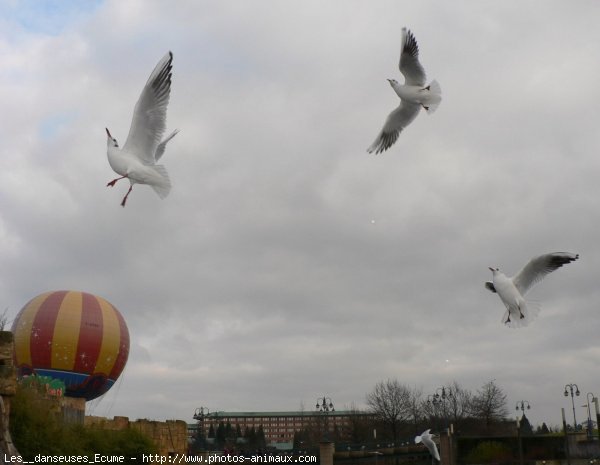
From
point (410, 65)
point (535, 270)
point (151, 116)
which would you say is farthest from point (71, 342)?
point (535, 270)

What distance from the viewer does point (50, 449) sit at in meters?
17.9

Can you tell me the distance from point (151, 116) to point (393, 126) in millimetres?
6027

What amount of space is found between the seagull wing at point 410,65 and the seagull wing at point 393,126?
1238 millimetres

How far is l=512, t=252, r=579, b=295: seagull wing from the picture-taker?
14.2 m

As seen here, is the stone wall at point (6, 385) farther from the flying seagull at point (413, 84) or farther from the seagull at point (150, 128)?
the flying seagull at point (413, 84)

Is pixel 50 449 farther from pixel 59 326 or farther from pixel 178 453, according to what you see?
pixel 59 326

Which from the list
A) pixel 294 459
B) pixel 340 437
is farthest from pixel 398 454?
pixel 340 437

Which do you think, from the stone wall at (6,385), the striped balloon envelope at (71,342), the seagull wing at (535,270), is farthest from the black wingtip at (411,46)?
the striped balloon envelope at (71,342)

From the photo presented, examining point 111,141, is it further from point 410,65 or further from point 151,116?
point 410,65

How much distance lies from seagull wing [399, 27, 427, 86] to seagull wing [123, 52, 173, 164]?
4.98m

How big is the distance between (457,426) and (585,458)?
24.6 metres

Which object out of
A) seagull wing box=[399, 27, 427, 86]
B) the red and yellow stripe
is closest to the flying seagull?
seagull wing box=[399, 27, 427, 86]

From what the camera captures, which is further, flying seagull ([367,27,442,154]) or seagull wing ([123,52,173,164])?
flying seagull ([367,27,442,154])

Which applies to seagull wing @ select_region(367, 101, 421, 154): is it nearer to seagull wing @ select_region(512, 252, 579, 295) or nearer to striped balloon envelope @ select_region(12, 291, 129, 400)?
seagull wing @ select_region(512, 252, 579, 295)
